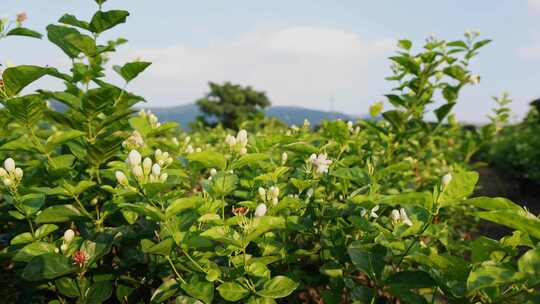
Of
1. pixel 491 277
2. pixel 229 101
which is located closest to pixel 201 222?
pixel 491 277

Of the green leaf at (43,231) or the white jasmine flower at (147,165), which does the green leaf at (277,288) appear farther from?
the green leaf at (43,231)

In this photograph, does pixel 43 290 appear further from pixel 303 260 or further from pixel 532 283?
pixel 532 283

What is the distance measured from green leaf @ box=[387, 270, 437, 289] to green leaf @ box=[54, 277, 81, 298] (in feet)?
4.00

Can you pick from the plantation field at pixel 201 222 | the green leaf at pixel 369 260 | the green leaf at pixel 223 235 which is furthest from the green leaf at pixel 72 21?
the green leaf at pixel 369 260

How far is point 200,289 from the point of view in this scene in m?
1.53

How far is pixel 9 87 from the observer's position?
6.02ft

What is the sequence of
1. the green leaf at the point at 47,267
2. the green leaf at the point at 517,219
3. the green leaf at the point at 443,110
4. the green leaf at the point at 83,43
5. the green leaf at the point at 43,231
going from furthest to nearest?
A: the green leaf at the point at 443,110 → the green leaf at the point at 83,43 → the green leaf at the point at 43,231 → the green leaf at the point at 47,267 → the green leaf at the point at 517,219

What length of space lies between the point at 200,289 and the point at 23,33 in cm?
157

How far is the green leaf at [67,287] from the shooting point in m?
1.77

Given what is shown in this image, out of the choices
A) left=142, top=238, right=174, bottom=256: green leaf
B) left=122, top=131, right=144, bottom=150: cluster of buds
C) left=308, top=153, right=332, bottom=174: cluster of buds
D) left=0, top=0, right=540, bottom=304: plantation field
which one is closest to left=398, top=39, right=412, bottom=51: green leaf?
left=0, top=0, right=540, bottom=304: plantation field

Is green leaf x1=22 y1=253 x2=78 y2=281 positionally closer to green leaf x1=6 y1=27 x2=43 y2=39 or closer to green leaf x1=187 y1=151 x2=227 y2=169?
green leaf x1=187 y1=151 x2=227 y2=169

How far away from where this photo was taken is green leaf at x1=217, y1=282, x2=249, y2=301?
5.00 ft

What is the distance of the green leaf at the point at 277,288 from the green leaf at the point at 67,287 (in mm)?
774

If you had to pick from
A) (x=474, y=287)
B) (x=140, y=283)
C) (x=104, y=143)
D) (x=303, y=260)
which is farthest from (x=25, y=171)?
(x=474, y=287)
